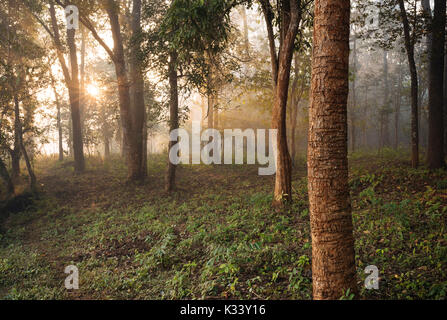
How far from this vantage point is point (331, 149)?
3.13m

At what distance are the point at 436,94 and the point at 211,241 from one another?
32.0ft

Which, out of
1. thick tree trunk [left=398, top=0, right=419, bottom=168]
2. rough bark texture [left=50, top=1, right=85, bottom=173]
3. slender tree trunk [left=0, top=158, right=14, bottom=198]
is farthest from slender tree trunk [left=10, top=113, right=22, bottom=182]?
thick tree trunk [left=398, top=0, right=419, bottom=168]

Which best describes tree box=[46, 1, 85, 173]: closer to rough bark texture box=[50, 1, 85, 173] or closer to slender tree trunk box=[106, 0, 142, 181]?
rough bark texture box=[50, 1, 85, 173]

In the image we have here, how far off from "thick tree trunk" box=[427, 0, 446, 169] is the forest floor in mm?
960

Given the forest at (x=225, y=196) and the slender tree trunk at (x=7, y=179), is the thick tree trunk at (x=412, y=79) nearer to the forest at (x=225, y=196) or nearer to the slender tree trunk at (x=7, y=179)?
the forest at (x=225, y=196)

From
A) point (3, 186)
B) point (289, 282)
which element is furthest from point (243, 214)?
point (3, 186)

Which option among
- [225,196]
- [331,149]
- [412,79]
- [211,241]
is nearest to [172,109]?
[225,196]

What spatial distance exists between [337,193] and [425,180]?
299 inches

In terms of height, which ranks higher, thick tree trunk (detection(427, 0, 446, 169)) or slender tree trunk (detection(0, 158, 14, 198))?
thick tree trunk (detection(427, 0, 446, 169))

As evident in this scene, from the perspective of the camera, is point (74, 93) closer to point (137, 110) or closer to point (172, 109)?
point (137, 110)

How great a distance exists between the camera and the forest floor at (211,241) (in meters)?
4.51

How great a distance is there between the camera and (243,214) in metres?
8.35

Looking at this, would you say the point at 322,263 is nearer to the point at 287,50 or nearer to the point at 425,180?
the point at 287,50

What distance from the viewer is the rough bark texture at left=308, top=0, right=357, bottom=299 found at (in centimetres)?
309
